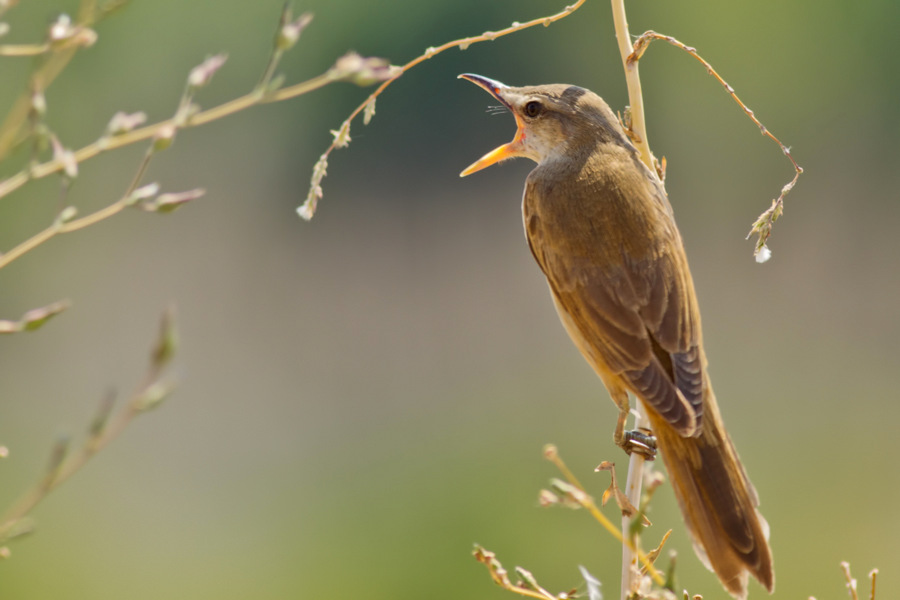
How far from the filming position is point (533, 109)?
2008 millimetres

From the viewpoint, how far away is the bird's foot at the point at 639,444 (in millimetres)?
1567

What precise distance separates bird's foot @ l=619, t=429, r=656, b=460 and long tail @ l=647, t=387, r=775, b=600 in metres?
0.04

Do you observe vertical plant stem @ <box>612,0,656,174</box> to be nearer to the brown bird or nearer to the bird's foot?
the brown bird

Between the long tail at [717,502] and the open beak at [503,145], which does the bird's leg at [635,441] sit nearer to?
the long tail at [717,502]

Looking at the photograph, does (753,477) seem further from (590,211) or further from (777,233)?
(590,211)

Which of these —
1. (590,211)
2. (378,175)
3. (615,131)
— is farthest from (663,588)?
(378,175)

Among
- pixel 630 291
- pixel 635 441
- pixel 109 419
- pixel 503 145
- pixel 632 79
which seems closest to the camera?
pixel 109 419

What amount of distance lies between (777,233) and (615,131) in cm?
770

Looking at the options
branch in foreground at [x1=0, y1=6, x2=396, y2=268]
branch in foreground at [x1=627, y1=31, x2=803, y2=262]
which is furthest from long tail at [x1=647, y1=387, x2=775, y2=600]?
branch in foreground at [x1=0, y1=6, x2=396, y2=268]

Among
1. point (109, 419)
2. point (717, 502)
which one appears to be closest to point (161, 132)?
point (109, 419)

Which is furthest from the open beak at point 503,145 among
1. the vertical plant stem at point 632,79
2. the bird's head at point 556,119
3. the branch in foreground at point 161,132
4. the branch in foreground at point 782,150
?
the branch in foreground at point 161,132

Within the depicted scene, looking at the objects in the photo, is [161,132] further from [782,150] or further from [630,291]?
[630,291]

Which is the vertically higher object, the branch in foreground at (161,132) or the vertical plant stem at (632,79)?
the branch in foreground at (161,132)

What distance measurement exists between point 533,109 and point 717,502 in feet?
3.10
